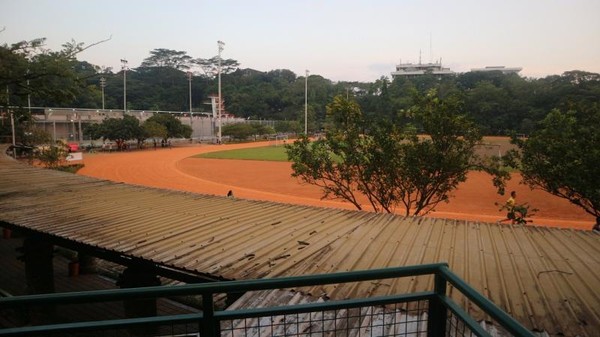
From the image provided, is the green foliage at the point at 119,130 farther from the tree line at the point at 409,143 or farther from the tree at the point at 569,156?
the tree at the point at 569,156

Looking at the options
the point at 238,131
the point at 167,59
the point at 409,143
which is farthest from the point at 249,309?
the point at 167,59

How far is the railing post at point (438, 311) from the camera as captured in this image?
2955 millimetres

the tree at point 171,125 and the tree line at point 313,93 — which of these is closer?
the tree at point 171,125

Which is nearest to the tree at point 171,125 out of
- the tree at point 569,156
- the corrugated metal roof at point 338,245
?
the corrugated metal roof at point 338,245

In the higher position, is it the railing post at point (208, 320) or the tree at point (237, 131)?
the tree at point (237, 131)

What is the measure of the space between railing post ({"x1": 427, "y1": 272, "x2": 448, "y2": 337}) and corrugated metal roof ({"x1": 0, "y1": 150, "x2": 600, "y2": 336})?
147 centimetres

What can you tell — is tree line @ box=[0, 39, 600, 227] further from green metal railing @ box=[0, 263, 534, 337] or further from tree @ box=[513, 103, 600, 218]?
green metal railing @ box=[0, 263, 534, 337]

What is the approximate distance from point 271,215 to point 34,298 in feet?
22.0

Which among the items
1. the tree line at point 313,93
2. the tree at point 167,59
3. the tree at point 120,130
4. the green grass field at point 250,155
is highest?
the tree at point 167,59

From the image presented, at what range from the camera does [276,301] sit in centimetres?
461

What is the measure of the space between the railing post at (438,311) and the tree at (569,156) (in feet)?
43.7

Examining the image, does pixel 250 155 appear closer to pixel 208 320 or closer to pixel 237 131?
pixel 237 131

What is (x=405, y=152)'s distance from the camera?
13703mm

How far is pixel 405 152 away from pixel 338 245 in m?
7.87
